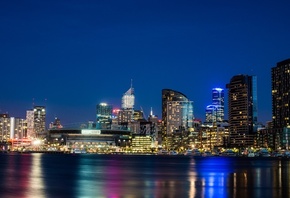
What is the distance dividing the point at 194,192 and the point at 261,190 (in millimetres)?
8191

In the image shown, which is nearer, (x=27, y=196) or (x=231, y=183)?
(x=27, y=196)

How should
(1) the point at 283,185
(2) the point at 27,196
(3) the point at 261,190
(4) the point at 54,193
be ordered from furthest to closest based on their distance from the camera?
1. (1) the point at 283,185
2. (3) the point at 261,190
3. (4) the point at 54,193
4. (2) the point at 27,196

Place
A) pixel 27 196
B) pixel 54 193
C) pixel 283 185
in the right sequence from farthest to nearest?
pixel 283 185 < pixel 54 193 < pixel 27 196

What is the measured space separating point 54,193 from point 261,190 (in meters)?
22.5

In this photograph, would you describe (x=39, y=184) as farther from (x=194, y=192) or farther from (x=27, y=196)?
(x=194, y=192)

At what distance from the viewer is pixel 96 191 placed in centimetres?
5672

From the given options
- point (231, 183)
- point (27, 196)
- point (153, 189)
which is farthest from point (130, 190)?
point (231, 183)

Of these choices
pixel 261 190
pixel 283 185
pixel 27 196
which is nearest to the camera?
pixel 27 196

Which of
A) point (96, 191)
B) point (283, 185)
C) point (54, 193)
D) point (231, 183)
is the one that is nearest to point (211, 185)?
point (231, 183)

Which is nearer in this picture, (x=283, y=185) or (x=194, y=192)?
(x=194, y=192)

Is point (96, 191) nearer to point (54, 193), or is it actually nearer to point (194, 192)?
point (54, 193)

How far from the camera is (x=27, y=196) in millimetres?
51031

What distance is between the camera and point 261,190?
59.5m

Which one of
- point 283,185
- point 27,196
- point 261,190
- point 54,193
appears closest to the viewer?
point 27,196
